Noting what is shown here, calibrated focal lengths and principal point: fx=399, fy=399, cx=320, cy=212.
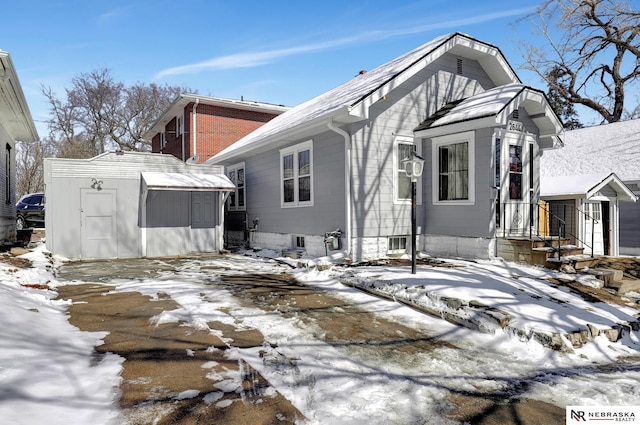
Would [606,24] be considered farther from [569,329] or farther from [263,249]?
[569,329]

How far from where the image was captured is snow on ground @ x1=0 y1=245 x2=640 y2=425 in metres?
2.93

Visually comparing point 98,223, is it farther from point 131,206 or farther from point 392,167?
point 392,167

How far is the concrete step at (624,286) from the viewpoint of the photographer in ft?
24.7

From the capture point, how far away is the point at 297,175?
451 inches

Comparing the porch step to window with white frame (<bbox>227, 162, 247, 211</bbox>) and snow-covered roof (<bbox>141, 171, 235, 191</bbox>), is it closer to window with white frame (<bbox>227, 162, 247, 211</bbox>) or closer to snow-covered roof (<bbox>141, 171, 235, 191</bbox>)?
snow-covered roof (<bbox>141, 171, 235, 191</bbox>)

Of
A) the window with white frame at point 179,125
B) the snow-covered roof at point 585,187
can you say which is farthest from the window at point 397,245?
the window with white frame at point 179,125

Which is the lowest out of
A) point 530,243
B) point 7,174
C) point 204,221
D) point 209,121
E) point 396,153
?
point 530,243

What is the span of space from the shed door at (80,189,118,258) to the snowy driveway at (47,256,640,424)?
5344 mm

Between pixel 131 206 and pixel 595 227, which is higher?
pixel 131 206

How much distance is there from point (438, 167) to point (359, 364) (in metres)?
7.36

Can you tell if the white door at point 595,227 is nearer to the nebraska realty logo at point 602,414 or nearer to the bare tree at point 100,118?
the nebraska realty logo at point 602,414

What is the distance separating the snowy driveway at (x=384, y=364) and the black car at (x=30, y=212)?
15.3m

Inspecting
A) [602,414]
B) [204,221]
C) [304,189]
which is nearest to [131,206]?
[204,221]

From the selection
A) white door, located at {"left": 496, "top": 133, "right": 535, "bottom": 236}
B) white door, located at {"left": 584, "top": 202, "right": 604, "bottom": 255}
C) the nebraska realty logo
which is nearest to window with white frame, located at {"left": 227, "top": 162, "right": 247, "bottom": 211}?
white door, located at {"left": 496, "top": 133, "right": 535, "bottom": 236}
